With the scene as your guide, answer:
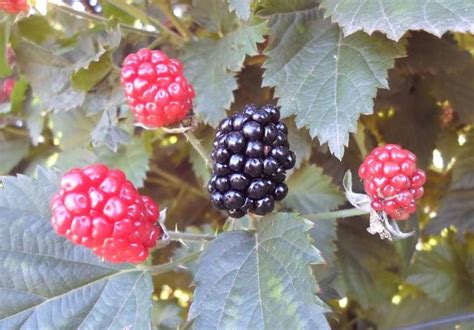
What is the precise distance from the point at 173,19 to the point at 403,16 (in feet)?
1.38

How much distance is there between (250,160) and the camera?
2.55 feet

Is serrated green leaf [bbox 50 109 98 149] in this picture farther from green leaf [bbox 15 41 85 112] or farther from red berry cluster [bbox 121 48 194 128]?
red berry cluster [bbox 121 48 194 128]

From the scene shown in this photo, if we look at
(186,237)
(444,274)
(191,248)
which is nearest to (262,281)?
(186,237)

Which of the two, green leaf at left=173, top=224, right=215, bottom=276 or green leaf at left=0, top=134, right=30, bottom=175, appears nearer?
green leaf at left=173, top=224, right=215, bottom=276

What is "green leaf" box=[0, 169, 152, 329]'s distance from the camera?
2.73 feet

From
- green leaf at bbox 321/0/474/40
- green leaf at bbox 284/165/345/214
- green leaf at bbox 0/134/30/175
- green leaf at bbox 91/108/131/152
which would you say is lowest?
green leaf at bbox 0/134/30/175

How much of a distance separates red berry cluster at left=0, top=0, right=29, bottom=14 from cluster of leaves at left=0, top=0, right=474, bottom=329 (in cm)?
14

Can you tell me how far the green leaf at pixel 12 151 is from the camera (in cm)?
133

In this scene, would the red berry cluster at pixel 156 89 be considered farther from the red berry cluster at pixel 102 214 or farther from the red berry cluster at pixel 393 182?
the red berry cluster at pixel 393 182

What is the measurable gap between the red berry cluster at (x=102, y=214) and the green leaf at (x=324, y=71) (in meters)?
0.29

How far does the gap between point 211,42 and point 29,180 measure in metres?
0.38

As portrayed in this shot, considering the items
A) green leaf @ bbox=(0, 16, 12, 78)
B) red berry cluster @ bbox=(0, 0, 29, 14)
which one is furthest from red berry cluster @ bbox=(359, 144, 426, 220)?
green leaf @ bbox=(0, 16, 12, 78)

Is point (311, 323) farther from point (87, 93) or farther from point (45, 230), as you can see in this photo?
point (87, 93)

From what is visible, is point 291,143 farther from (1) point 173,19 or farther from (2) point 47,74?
(2) point 47,74
